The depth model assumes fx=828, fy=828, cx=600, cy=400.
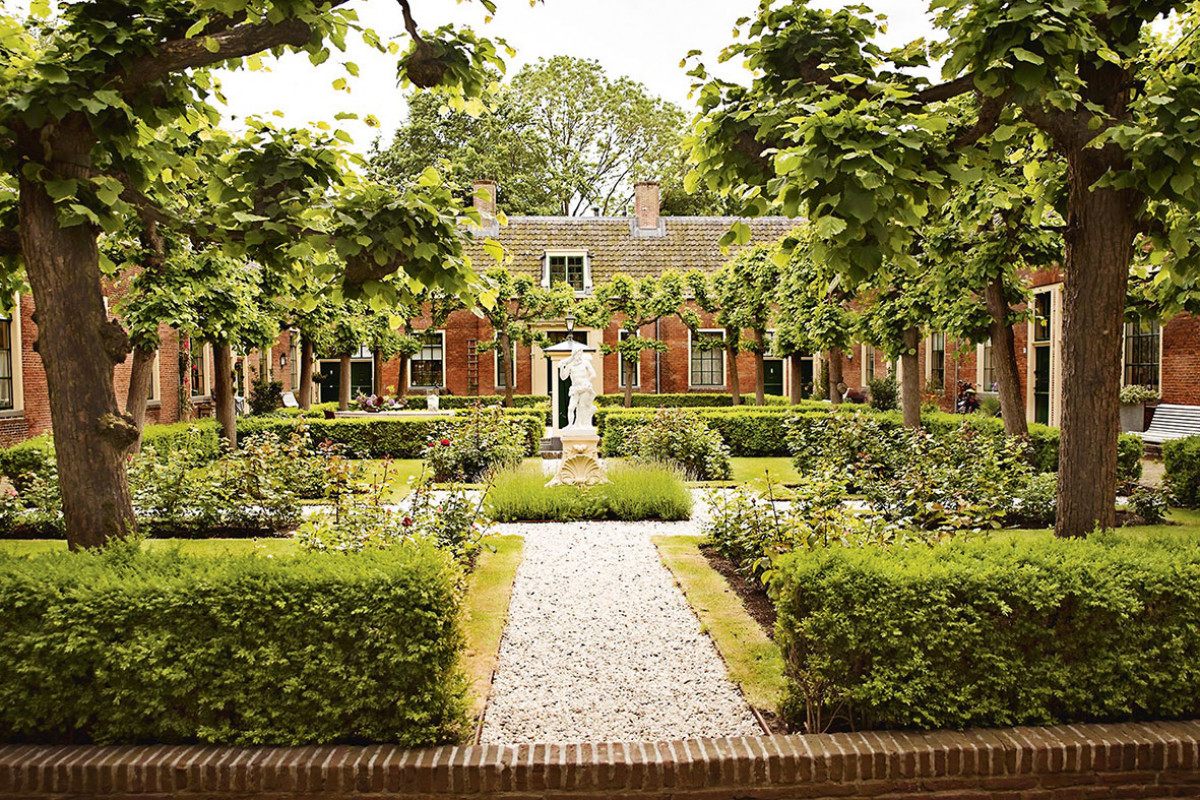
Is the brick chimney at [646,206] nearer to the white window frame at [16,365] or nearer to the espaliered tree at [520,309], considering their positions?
the espaliered tree at [520,309]

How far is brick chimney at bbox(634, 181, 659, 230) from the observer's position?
28750 millimetres

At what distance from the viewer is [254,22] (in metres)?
3.91

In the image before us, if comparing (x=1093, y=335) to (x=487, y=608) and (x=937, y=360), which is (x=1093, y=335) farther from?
(x=937, y=360)

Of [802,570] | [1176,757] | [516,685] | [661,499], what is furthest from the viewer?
[661,499]

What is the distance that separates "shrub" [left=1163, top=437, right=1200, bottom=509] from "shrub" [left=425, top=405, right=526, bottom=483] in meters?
8.38

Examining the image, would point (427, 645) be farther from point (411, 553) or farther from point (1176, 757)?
point (1176, 757)

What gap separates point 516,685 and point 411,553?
3.81ft

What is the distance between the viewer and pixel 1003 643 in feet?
11.9

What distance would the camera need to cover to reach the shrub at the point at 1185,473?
958 cm

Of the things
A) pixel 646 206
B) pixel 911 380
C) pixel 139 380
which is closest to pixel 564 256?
pixel 646 206

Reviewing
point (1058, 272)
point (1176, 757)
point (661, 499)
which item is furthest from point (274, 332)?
point (1058, 272)

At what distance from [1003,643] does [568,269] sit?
24.9 m

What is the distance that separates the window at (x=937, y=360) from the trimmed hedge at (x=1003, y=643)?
20.0m

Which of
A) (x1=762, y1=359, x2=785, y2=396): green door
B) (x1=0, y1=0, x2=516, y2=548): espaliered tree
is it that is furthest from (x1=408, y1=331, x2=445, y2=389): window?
(x1=0, y1=0, x2=516, y2=548): espaliered tree
